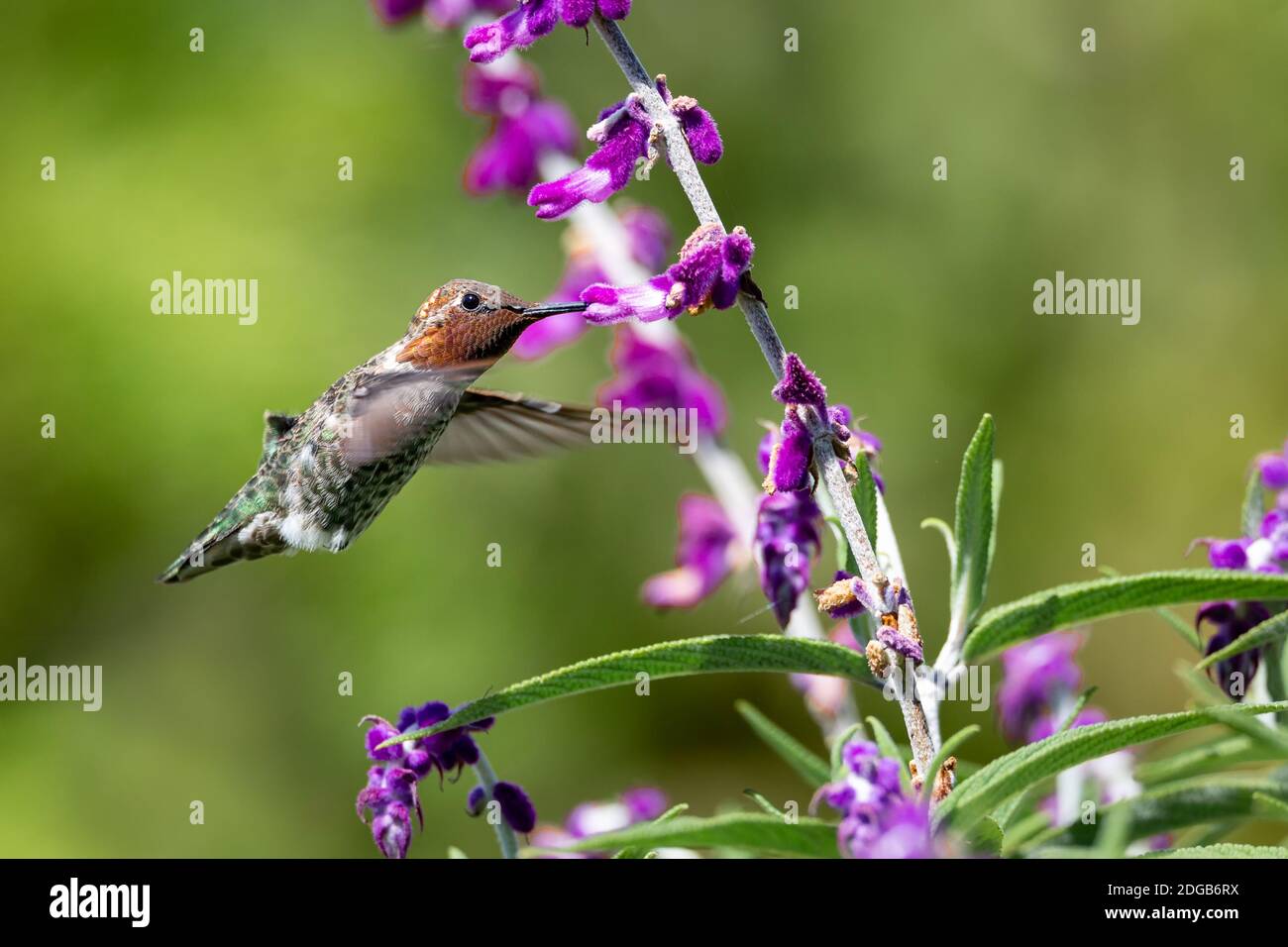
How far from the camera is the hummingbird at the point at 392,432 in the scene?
275 cm

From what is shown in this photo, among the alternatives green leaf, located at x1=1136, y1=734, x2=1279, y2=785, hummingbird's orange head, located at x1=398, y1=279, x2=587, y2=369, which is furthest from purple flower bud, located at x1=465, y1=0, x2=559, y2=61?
green leaf, located at x1=1136, y1=734, x2=1279, y2=785

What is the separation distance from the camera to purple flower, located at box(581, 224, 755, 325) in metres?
1.62

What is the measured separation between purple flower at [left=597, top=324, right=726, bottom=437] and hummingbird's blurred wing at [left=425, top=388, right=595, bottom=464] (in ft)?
2.08

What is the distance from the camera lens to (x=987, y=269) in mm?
7645

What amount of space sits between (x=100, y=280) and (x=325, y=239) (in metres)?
1.32

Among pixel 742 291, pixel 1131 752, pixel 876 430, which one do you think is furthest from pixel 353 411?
pixel 876 430

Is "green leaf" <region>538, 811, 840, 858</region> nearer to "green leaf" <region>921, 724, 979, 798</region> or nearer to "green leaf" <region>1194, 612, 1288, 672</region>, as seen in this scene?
"green leaf" <region>921, 724, 979, 798</region>

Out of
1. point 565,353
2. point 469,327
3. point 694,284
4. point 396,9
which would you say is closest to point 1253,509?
point 694,284

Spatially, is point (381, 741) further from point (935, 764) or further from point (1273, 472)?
point (1273, 472)

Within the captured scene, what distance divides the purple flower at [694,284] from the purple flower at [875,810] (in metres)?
0.60

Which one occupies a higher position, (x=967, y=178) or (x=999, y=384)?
(x=967, y=178)

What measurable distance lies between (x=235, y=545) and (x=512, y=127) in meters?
1.56

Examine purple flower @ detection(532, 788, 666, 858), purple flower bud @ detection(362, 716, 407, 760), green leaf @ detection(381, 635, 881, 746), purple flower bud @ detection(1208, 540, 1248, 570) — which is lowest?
purple flower @ detection(532, 788, 666, 858)

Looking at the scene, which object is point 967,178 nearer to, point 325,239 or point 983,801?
point 325,239
